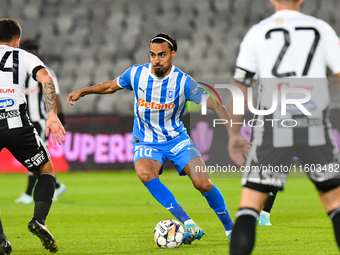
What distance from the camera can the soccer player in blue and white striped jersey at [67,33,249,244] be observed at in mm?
5270

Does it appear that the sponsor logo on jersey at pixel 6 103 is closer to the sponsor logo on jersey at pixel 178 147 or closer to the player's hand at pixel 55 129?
the player's hand at pixel 55 129

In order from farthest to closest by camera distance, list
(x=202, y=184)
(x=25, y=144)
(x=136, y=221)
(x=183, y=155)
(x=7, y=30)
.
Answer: (x=136, y=221)
(x=183, y=155)
(x=202, y=184)
(x=7, y=30)
(x=25, y=144)

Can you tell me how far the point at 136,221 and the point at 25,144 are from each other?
2.32 m

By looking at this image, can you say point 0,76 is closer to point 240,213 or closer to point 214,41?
point 240,213

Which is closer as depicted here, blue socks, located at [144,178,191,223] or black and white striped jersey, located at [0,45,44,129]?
black and white striped jersey, located at [0,45,44,129]

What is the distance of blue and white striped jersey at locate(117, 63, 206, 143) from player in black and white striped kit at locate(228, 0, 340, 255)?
218 centimetres

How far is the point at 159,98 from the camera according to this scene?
18.1 ft

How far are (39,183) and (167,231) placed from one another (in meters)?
1.17

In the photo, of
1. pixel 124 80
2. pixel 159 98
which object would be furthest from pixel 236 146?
pixel 124 80

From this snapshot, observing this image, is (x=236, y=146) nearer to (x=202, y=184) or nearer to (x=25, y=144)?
(x=202, y=184)

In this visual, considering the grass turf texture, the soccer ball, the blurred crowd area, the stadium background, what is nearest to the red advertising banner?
the grass turf texture

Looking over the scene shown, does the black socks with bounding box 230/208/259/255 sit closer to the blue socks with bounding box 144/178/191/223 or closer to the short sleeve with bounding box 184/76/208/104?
the blue socks with bounding box 144/178/191/223

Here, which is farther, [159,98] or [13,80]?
[159,98]

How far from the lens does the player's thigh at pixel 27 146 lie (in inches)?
182
